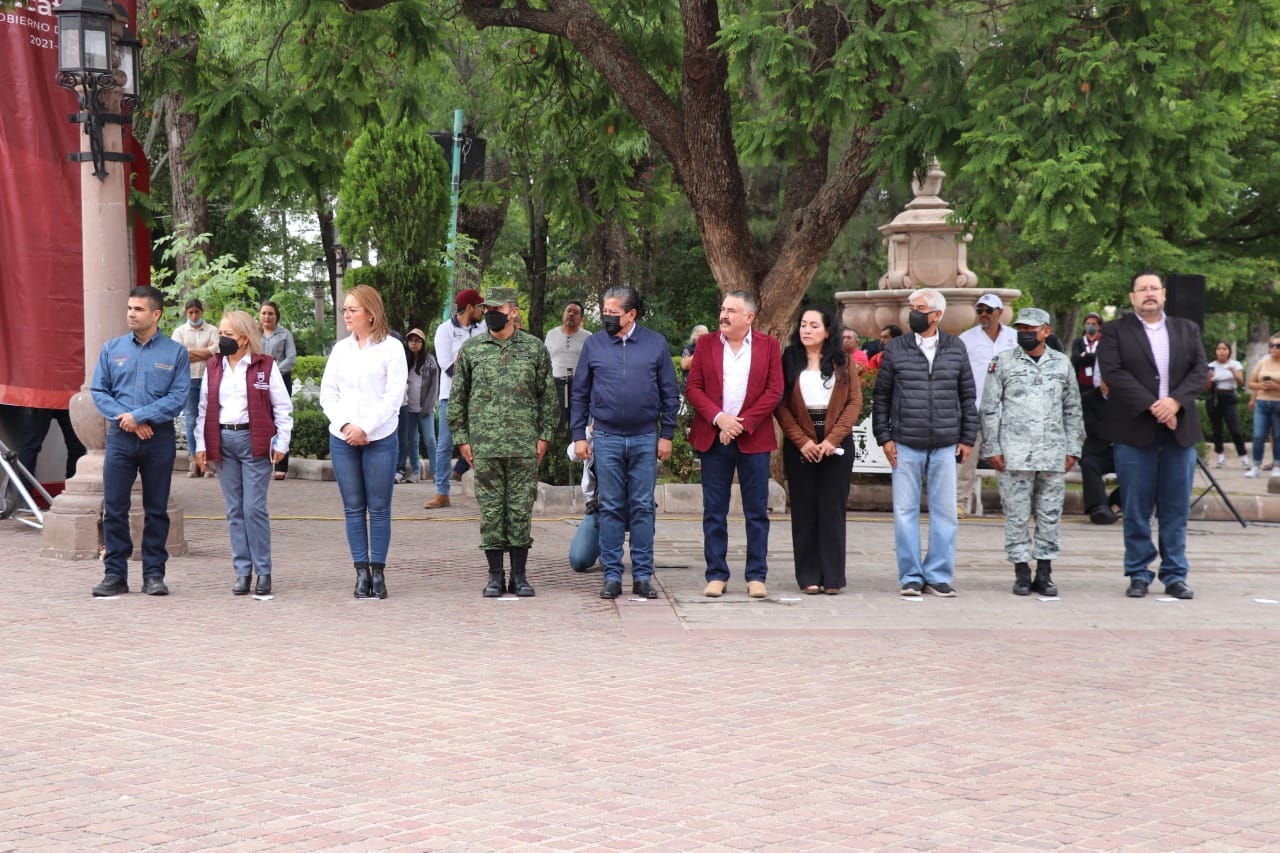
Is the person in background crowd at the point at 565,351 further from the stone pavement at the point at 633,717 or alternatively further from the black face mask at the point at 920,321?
the black face mask at the point at 920,321

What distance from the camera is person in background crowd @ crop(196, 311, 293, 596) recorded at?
9.73 m

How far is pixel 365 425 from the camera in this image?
9586mm

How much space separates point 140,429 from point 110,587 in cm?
101

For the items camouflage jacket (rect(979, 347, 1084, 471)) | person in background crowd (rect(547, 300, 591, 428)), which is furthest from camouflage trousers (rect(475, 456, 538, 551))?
person in background crowd (rect(547, 300, 591, 428))

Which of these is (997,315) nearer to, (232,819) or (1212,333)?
(232,819)

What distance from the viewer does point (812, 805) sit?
17.2 ft

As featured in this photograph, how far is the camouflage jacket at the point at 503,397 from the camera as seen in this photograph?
9.60 meters

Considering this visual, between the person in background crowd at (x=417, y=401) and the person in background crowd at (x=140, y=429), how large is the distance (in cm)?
596

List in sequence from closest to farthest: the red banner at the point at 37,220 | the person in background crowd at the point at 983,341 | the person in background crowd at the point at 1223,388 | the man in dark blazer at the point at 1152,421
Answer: the man in dark blazer at the point at 1152,421, the person in background crowd at the point at 983,341, the red banner at the point at 37,220, the person in background crowd at the point at 1223,388

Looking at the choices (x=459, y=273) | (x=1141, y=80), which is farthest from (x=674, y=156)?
(x=459, y=273)

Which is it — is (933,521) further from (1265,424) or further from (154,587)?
(1265,424)

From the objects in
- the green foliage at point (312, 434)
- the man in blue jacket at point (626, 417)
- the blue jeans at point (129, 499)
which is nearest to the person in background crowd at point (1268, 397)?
the man in blue jacket at point (626, 417)

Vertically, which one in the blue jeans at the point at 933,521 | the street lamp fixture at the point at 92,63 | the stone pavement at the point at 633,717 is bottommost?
the stone pavement at the point at 633,717

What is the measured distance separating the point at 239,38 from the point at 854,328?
689 inches
